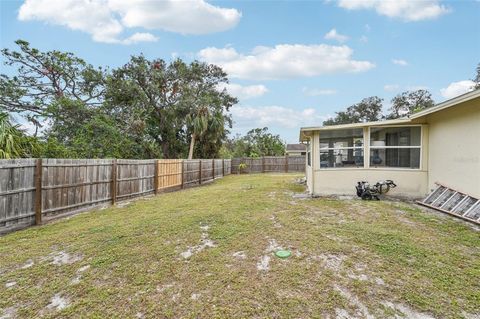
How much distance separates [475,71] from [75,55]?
2779 centimetres

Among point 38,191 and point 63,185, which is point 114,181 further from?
point 38,191

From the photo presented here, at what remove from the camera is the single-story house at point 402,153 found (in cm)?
674

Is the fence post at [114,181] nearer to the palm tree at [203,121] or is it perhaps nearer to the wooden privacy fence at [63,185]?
the wooden privacy fence at [63,185]

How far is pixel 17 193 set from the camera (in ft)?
17.5

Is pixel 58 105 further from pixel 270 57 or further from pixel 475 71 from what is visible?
pixel 475 71

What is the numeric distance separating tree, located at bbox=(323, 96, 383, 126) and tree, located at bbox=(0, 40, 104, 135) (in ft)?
109

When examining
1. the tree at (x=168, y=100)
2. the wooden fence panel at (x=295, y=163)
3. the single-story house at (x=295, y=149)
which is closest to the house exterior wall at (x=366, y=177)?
the tree at (x=168, y=100)

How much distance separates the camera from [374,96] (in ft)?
120

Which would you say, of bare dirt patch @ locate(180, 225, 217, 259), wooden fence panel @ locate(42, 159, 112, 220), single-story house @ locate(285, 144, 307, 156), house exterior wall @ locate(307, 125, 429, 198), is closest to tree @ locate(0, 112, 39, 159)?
wooden fence panel @ locate(42, 159, 112, 220)

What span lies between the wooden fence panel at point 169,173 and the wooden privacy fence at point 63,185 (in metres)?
0.15

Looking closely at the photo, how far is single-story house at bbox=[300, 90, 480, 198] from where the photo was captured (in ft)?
22.1

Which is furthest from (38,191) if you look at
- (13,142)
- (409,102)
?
(409,102)

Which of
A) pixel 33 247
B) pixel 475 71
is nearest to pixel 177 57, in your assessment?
pixel 33 247

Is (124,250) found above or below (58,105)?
below
